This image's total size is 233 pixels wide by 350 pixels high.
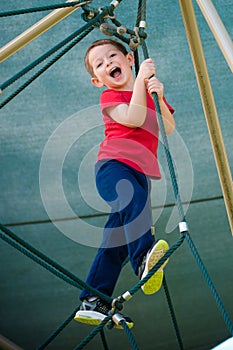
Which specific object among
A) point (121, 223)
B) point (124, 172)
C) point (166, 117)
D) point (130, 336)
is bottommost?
point (130, 336)

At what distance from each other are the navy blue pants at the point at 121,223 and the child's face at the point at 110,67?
23 centimetres

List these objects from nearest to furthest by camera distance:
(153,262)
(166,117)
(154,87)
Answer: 1. (153,262)
2. (154,87)
3. (166,117)

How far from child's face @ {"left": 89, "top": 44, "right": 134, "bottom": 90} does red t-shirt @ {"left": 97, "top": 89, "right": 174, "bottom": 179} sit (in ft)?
0.10

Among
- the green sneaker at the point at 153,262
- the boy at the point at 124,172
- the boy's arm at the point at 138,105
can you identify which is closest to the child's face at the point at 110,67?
the boy at the point at 124,172

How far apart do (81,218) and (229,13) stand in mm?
1270

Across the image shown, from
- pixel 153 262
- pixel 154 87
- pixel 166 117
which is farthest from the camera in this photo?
pixel 166 117

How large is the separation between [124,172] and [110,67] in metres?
0.31

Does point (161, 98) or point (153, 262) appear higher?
point (161, 98)

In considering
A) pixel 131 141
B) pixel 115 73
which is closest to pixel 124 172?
pixel 131 141

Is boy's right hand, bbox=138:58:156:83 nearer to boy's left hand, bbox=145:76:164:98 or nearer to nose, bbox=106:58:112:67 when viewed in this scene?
boy's left hand, bbox=145:76:164:98

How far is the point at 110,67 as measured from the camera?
2129mm

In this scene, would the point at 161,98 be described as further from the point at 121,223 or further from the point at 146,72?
the point at 121,223

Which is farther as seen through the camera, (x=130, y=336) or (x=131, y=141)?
(x=131, y=141)

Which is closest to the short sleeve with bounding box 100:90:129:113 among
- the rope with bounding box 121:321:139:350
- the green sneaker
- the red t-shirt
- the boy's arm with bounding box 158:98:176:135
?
the red t-shirt
